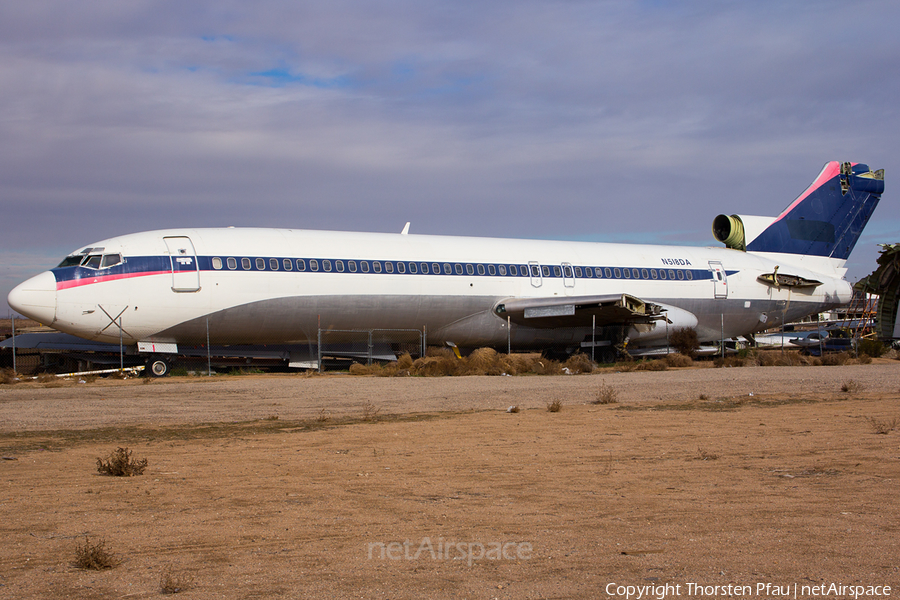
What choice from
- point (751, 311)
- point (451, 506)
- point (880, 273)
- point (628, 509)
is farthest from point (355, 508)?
point (880, 273)

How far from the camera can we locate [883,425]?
1005 centimetres

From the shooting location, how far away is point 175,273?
20.0 meters

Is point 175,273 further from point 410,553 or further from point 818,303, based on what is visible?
point 818,303

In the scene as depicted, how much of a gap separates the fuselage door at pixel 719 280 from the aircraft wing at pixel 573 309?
4.63 metres

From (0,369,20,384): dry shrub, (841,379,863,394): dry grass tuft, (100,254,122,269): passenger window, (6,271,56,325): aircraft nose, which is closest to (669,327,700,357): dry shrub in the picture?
(841,379,863,394): dry grass tuft

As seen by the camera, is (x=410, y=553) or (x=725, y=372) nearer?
(x=410, y=553)

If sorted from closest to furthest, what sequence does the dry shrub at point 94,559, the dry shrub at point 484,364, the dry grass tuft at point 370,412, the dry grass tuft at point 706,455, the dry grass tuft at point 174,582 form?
the dry grass tuft at point 174,582, the dry shrub at point 94,559, the dry grass tuft at point 706,455, the dry grass tuft at point 370,412, the dry shrub at point 484,364

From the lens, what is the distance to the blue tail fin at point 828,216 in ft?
106

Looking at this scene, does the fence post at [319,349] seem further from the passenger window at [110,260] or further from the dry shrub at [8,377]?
the dry shrub at [8,377]

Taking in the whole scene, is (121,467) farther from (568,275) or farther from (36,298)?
(568,275)

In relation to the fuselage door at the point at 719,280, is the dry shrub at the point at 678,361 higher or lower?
lower

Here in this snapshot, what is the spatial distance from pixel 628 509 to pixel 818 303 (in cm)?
2952

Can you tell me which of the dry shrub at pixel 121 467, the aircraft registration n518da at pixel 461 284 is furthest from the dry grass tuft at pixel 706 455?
the aircraft registration n518da at pixel 461 284

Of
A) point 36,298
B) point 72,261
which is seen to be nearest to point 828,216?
point 72,261
